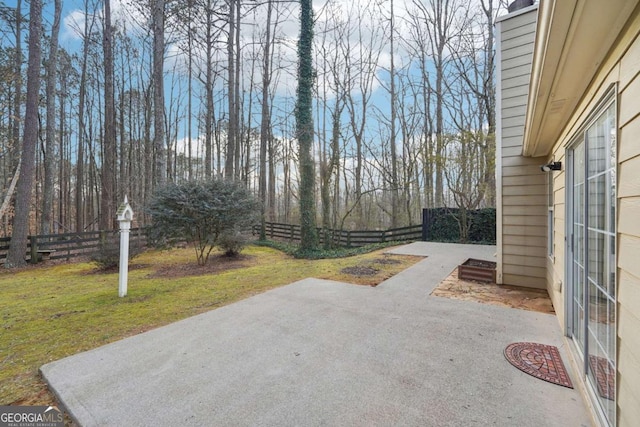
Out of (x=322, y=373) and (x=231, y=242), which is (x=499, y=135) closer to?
(x=322, y=373)

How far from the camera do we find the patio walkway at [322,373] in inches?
62.6

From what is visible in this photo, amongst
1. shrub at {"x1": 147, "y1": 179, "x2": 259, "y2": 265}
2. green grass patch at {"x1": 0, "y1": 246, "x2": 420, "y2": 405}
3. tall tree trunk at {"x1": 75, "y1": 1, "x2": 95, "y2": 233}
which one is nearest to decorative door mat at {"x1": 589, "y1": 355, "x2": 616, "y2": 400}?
green grass patch at {"x1": 0, "y1": 246, "x2": 420, "y2": 405}

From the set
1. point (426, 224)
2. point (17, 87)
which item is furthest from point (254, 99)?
point (426, 224)

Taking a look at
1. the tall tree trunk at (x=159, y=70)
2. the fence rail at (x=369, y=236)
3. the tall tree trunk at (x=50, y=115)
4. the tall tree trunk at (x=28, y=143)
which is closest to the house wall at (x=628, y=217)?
the fence rail at (x=369, y=236)

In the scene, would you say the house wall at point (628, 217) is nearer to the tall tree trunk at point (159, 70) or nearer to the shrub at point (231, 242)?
the shrub at point (231, 242)

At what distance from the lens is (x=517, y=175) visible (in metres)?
4.14

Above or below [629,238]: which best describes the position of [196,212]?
above

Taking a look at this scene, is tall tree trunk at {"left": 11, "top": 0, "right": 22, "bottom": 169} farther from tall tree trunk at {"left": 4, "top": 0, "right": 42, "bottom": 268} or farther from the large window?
the large window

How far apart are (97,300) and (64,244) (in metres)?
6.12

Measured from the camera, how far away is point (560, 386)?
1835 millimetres

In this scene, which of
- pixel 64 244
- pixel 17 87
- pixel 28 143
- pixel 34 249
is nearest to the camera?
pixel 28 143

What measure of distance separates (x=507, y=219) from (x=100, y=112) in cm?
1812

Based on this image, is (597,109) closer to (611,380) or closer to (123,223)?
(611,380)

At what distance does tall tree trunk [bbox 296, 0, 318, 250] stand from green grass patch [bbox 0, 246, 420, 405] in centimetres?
181
